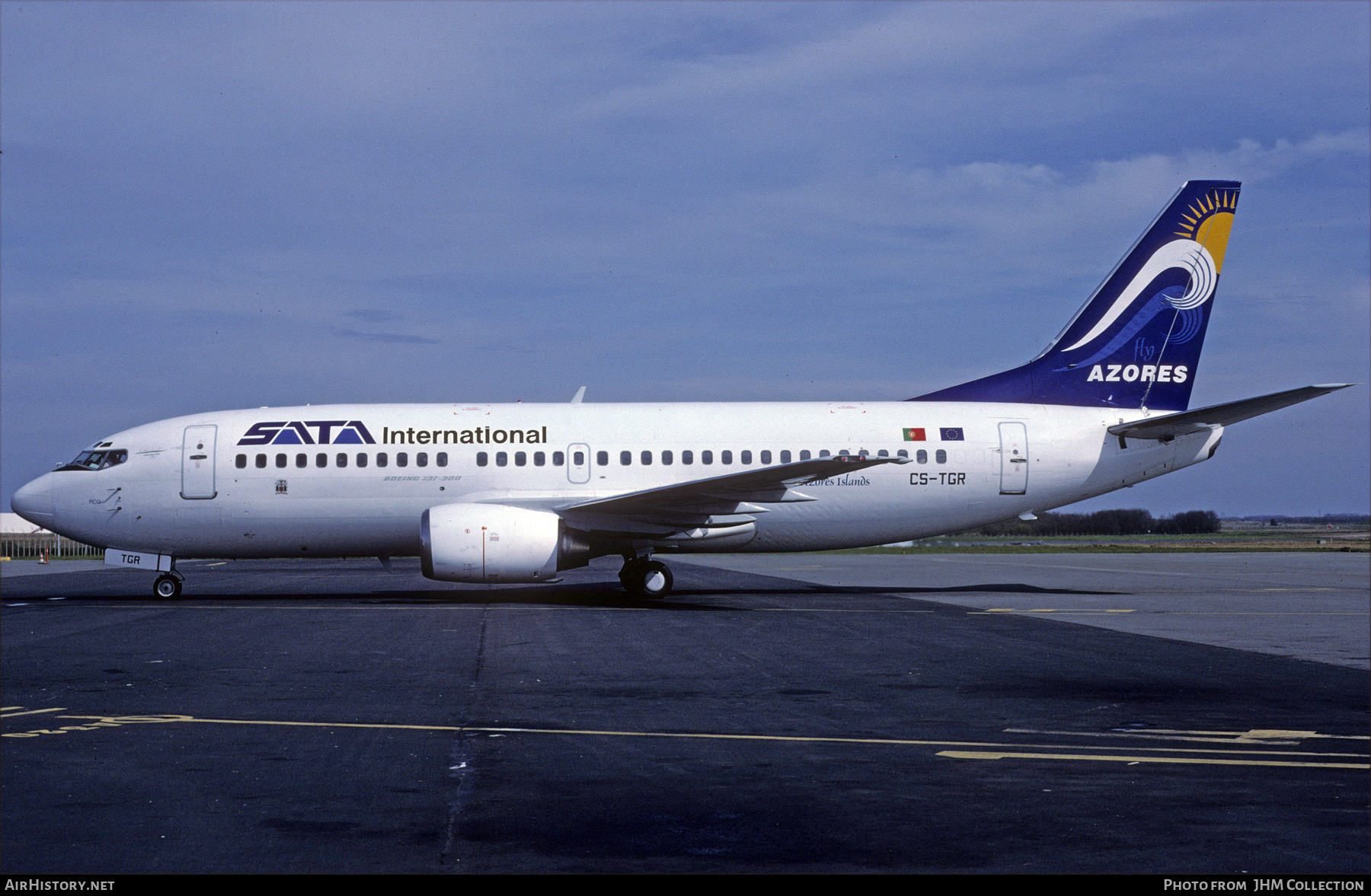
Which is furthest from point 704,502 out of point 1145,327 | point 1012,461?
point 1145,327

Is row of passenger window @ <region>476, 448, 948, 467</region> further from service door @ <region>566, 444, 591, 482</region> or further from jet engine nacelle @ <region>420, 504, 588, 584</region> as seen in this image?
jet engine nacelle @ <region>420, 504, 588, 584</region>

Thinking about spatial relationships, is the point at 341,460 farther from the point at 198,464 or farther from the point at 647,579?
the point at 647,579

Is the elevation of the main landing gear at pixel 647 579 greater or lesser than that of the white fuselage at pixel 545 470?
lesser

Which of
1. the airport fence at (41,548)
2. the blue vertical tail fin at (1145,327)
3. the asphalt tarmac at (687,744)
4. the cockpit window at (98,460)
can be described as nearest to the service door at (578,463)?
the asphalt tarmac at (687,744)

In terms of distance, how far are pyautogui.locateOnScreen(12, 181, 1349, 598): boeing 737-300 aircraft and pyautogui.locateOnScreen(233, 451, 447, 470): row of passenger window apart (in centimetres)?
3

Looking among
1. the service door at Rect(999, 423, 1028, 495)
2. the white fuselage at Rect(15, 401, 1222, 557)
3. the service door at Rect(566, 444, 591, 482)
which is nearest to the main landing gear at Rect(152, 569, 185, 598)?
the white fuselage at Rect(15, 401, 1222, 557)

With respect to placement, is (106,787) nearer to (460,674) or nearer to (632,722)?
(632,722)

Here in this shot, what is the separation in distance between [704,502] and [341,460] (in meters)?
7.54

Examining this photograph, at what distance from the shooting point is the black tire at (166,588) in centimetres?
2292

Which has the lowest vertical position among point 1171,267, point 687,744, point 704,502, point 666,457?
point 687,744

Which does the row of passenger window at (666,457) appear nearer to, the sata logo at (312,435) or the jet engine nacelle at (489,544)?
the jet engine nacelle at (489,544)

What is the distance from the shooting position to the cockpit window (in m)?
22.8

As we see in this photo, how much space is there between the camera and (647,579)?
2216cm

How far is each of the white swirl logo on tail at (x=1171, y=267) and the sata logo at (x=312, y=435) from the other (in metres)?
15.5
